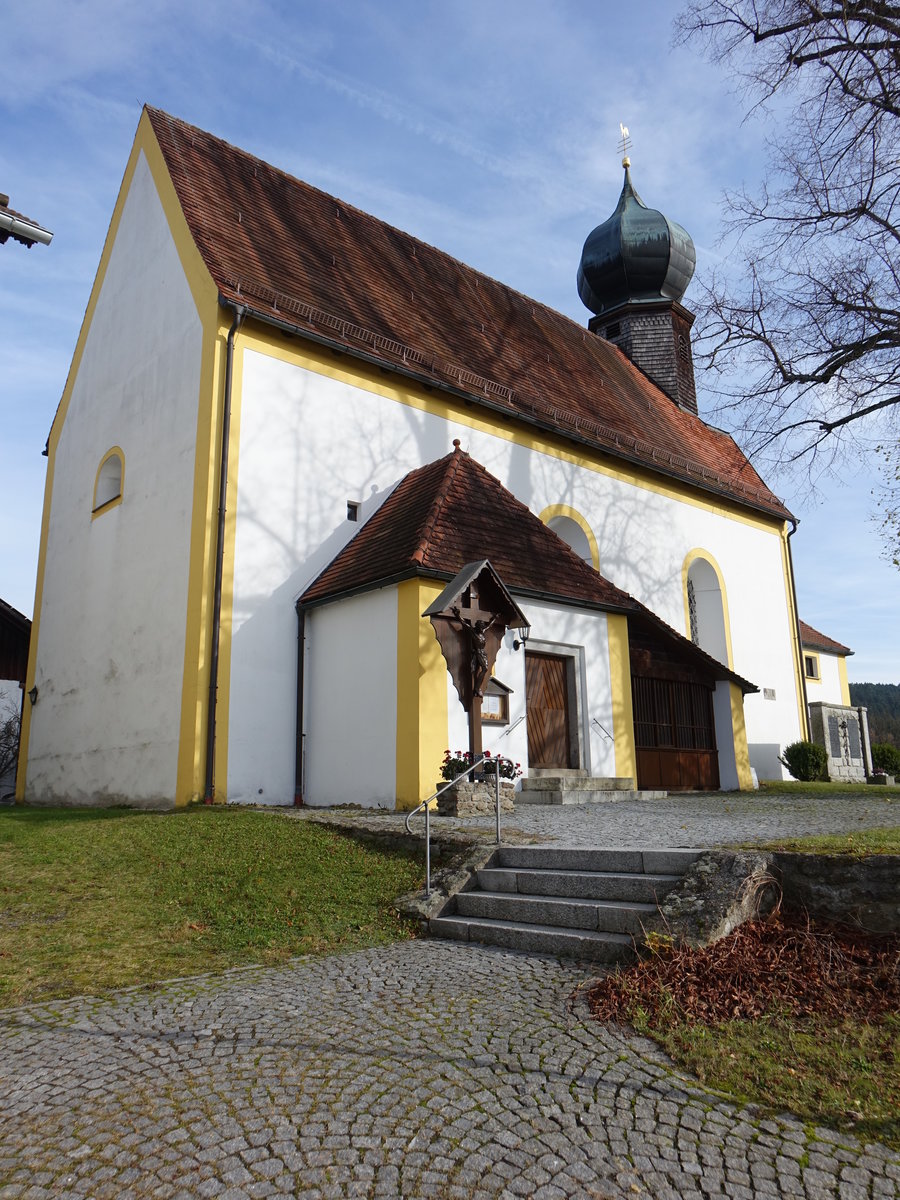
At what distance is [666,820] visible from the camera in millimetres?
9180

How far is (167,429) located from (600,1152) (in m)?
Result: 12.1

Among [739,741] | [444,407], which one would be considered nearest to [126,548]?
[444,407]

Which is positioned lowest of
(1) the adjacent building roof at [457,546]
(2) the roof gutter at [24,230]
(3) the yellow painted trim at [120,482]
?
(1) the adjacent building roof at [457,546]

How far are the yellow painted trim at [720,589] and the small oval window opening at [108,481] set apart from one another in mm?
11163

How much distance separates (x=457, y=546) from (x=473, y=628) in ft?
6.60

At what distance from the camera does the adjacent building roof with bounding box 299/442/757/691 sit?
37.5 ft

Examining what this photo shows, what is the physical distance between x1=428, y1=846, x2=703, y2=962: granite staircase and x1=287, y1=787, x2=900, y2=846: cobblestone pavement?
68 cm

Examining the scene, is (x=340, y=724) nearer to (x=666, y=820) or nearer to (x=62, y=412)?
(x=666, y=820)

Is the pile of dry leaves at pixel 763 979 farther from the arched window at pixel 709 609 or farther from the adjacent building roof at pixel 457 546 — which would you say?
the arched window at pixel 709 609

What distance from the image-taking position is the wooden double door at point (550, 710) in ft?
41.9

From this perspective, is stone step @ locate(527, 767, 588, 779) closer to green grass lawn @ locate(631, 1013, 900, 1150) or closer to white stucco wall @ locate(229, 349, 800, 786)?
white stucco wall @ locate(229, 349, 800, 786)

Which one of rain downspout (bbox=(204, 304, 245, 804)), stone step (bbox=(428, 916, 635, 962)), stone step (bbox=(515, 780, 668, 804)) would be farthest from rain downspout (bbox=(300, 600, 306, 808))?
stone step (bbox=(428, 916, 635, 962))

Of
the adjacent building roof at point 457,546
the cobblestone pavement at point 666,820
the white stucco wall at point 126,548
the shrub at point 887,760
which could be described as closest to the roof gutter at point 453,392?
the white stucco wall at point 126,548

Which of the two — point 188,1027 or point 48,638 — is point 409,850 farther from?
point 48,638
